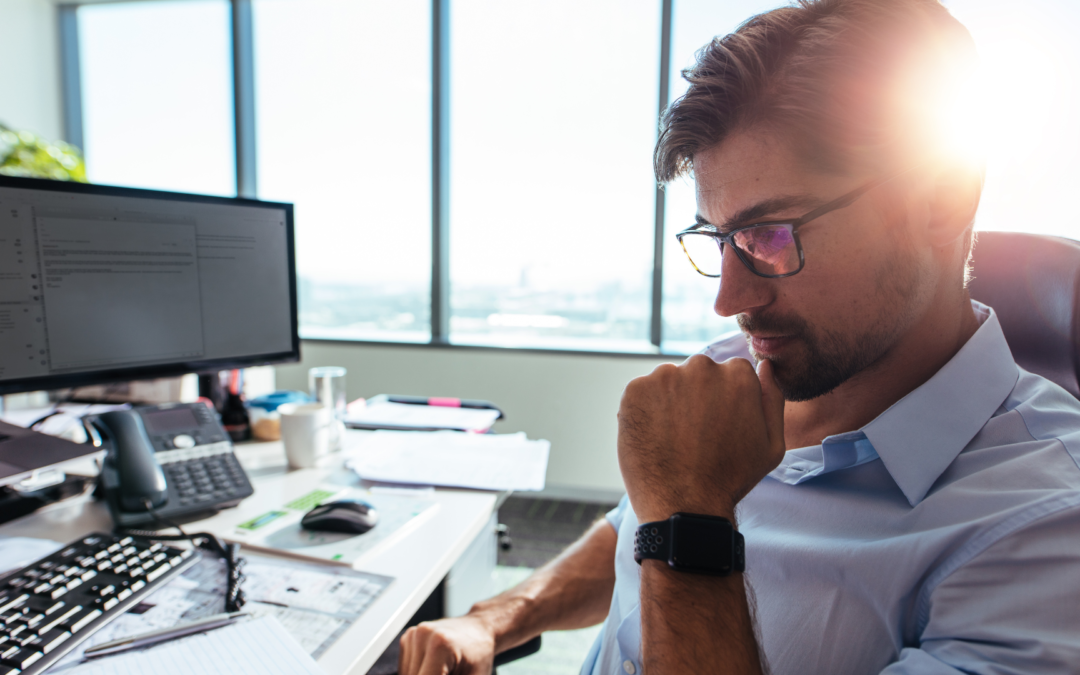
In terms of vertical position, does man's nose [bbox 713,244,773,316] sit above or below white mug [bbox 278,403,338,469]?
above

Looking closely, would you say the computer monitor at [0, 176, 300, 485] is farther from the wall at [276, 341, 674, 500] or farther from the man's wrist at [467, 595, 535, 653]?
the wall at [276, 341, 674, 500]

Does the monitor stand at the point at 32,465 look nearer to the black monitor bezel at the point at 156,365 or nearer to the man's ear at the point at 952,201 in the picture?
the black monitor bezel at the point at 156,365

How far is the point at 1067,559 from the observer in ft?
1.68

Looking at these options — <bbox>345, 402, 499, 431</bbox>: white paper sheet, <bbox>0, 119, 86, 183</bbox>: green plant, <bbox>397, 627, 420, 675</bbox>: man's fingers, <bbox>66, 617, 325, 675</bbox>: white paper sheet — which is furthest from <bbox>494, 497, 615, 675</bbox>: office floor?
<bbox>0, 119, 86, 183</bbox>: green plant

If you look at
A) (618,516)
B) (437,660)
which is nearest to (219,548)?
(437,660)

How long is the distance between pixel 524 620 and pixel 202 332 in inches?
32.1

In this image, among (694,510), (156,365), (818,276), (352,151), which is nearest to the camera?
Answer: (694,510)

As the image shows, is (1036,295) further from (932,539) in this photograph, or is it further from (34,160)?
(34,160)

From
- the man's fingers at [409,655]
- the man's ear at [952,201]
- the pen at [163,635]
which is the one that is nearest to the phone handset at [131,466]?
the pen at [163,635]

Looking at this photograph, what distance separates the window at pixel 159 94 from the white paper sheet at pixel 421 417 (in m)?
2.45

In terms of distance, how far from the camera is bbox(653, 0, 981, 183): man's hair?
0.70m

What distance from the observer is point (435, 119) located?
120 inches

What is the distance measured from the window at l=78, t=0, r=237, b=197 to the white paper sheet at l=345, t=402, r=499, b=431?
2.45m

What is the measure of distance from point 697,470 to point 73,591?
0.74 metres
